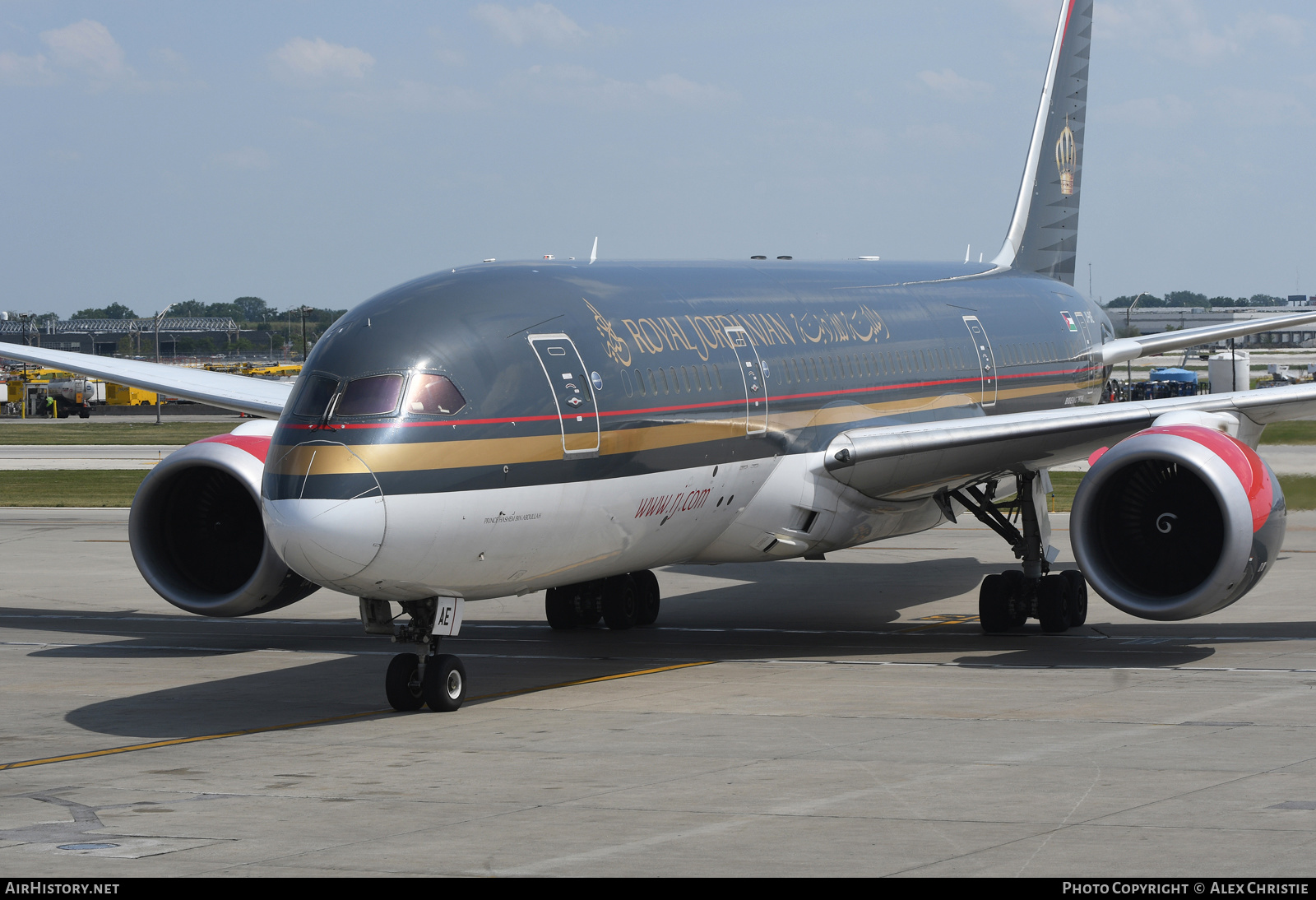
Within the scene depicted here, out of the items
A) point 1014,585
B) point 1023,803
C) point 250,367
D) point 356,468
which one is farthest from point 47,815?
point 250,367

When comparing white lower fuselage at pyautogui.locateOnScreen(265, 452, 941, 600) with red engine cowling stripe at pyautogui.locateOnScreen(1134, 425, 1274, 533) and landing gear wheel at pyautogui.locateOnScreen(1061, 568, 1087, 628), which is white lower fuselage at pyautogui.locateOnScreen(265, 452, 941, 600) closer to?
landing gear wheel at pyautogui.locateOnScreen(1061, 568, 1087, 628)

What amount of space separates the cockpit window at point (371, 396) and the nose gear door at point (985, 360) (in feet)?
36.5

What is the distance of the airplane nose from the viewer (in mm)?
12617

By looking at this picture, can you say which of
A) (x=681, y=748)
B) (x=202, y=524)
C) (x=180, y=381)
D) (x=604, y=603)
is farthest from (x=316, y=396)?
(x=180, y=381)

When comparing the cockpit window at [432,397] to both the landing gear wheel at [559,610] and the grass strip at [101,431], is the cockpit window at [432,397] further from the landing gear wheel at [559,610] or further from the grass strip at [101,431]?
the grass strip at [101,431]

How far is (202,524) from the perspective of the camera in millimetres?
18734

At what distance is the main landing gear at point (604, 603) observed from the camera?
20453 millimetres

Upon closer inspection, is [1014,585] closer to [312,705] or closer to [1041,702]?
[1041,702]

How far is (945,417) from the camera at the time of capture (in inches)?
845

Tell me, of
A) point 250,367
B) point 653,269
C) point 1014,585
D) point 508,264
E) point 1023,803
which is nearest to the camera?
point 1023,803

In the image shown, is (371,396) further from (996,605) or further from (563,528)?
(996,605)

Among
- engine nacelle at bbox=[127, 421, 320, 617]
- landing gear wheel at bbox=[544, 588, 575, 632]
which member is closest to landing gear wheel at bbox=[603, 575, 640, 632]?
landing gear wheel at bbox=[544, 588, 575, 632]

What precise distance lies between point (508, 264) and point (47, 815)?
7260 millimetres

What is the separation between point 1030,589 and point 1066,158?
38.9ft
